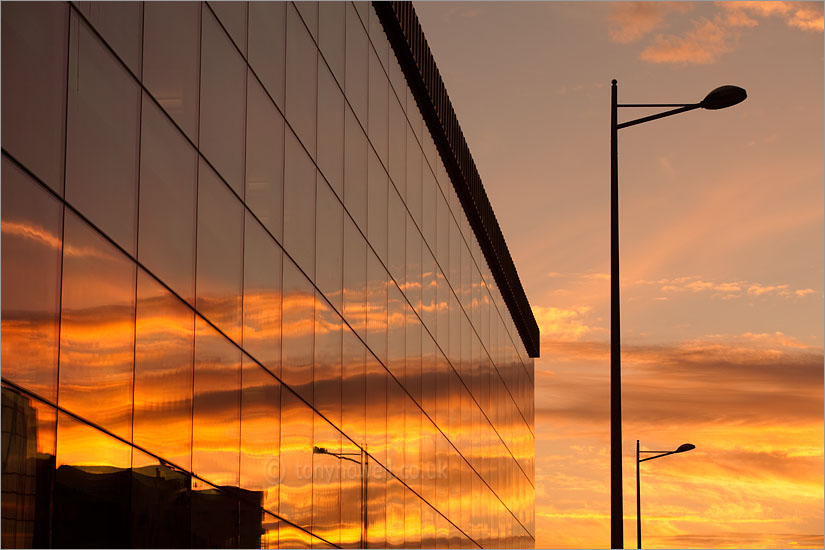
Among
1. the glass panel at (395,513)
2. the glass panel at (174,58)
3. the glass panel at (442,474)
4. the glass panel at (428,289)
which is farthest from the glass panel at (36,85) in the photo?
the glass panel at (442,474)

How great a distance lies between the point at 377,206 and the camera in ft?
85.3

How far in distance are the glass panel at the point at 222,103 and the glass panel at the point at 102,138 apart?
248cm

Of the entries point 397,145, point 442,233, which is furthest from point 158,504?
point 442,233

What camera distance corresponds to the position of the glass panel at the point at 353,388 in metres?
22.6

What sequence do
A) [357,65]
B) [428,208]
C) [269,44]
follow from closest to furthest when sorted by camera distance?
[269,44] → [357,65] → [428,208]

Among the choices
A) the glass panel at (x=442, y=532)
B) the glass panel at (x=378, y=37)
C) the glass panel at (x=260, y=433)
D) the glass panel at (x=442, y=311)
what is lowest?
the glass panel at (x=442, y=532)

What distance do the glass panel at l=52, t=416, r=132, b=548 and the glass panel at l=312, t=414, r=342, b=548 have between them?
8019mm

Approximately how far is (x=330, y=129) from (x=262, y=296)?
5.46 m

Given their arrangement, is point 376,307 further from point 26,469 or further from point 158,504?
point 26,469

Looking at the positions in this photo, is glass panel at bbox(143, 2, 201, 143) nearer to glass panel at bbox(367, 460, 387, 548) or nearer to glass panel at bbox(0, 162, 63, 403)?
glass panel at bbox(0, 162, 63, 403)

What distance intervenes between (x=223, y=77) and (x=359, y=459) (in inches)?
395

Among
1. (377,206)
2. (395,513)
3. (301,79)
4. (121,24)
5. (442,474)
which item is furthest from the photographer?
(442,474)

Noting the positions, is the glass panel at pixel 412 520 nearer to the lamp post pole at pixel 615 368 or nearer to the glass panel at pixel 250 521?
the glass panel at pixel 250 521

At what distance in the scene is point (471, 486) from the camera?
38969 millimetres
